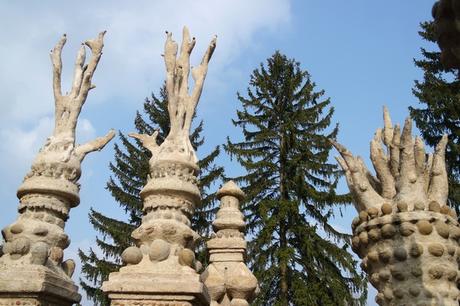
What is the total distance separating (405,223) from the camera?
471 cm

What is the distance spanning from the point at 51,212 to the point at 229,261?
2.40m

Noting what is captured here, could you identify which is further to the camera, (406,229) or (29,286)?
(29,286)

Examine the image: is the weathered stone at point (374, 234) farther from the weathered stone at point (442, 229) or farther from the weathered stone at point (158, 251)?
the weathered stone at point (158, 251)

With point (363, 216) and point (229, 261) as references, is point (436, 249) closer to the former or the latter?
point (363, 216)

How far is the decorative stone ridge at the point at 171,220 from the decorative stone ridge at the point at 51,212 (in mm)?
713

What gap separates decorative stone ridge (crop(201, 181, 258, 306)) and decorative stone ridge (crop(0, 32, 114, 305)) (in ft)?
6.01

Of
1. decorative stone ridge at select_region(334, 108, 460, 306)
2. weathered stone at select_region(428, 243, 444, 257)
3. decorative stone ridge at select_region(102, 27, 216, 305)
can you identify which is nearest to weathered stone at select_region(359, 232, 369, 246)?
decorative stone ridge at select_region(334, 108, 460, 306)

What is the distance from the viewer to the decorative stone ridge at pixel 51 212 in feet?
16.8

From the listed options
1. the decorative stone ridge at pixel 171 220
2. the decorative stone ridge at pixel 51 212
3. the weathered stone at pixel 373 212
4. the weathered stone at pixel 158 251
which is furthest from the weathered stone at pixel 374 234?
the decorative stone ridge at pixel 51 212

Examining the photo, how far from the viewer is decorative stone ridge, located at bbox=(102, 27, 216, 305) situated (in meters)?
4.82

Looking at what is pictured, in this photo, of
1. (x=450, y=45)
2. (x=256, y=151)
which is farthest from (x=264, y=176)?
(x=450, y=45)

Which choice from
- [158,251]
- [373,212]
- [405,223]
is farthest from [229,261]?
[405,223]

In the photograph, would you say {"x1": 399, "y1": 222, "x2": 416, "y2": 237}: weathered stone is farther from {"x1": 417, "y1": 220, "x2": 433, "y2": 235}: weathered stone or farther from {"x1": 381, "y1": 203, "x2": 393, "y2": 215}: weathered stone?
{"x1": 381, "y1": 203, "x2": 393, "y2": 215}: weathered stone

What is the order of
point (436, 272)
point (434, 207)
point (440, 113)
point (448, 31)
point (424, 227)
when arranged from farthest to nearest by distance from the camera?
point (440, 113) < point (434, 207) < point (424, 227) < point (436, 272) < point (448, 31)
